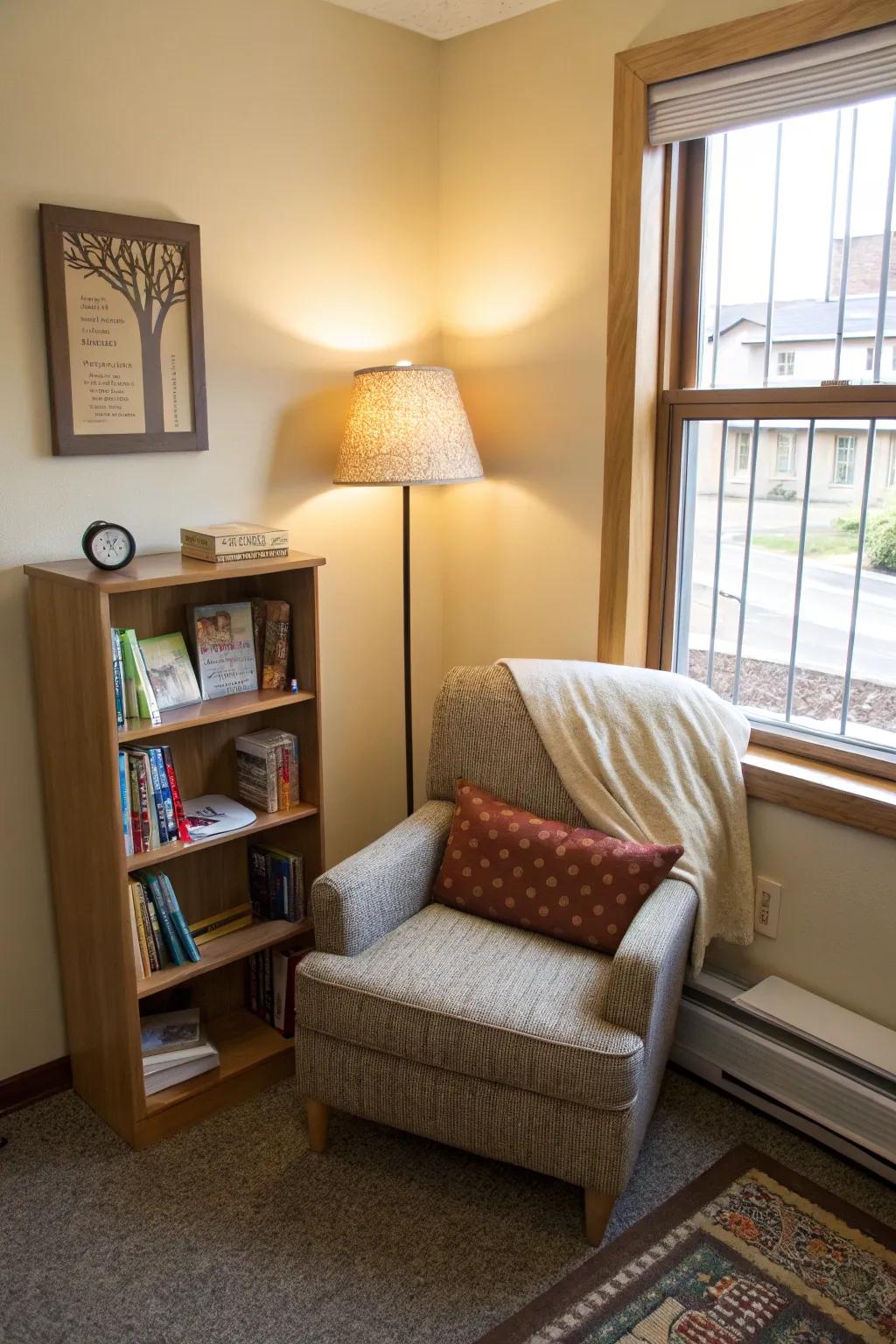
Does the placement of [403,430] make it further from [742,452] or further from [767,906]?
[767,906]

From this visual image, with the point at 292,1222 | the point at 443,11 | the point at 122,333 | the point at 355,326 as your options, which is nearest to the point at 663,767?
the point at 292,1222

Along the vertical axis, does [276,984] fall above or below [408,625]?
below

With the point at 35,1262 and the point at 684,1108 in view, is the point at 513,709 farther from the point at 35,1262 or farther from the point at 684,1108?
the point at 35,1262

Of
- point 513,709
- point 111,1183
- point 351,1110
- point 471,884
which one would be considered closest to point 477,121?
point 513,709

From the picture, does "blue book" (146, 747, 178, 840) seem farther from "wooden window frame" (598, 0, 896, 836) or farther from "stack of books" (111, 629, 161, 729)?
"wooden window frame" (598, 0, 896, 836)

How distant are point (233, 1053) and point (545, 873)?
Result: 88 centimetres

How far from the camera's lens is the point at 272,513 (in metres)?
2.71

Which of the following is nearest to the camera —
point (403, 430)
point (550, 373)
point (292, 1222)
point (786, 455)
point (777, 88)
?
point (292, 1222)

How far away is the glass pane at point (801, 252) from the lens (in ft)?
7.30

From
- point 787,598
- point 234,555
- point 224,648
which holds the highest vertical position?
point 234,555

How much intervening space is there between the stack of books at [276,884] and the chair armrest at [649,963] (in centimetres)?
86

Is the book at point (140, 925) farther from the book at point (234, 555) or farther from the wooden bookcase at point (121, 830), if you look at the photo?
the book at point (234, 555)

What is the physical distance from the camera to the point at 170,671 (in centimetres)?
237

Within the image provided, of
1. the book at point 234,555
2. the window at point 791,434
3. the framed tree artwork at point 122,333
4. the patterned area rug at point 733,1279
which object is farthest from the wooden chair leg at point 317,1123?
the framed tree artwork at point 122,333
